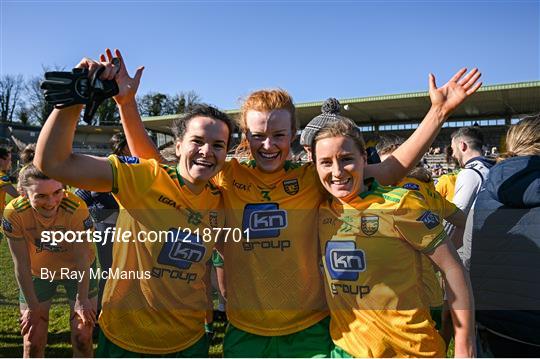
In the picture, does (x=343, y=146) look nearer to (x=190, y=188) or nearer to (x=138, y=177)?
(x=190, y=188)

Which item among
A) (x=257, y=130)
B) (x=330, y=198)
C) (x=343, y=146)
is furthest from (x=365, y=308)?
(x=257, y=130)

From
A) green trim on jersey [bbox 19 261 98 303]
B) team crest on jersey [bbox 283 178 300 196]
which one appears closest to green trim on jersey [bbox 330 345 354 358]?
team crest on jersey [bbox 283 178 300 196]

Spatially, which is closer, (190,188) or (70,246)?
(190,188)

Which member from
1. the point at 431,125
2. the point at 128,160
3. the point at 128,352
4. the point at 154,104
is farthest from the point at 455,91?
the point at 154,104

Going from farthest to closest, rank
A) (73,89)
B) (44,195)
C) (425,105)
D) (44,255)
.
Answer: (425,105) < (44,255) < (44,195) < (73,89)

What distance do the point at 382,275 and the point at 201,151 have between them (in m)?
1.05

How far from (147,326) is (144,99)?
58.5 meters

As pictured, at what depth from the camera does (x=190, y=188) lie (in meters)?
2.13

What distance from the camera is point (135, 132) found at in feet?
7.77

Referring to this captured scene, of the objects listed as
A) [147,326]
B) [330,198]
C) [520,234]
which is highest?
[330,198]

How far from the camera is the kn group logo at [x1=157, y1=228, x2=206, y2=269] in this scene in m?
2.05

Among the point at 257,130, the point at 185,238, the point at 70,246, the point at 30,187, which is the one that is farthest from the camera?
the point at 70,246

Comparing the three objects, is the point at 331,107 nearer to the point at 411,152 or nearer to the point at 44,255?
the point at 411,152

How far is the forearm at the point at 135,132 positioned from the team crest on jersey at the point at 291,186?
784 millimetres
